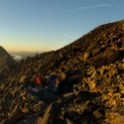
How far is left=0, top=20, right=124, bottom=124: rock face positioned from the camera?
707 inches

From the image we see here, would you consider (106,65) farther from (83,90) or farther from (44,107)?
(44,107)

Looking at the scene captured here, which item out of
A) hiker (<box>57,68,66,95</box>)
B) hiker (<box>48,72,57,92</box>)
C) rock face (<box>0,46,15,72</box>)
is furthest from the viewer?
rock face (<box>0,46,15,72</box>)

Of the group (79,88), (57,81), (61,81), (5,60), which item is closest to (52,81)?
(57,81)

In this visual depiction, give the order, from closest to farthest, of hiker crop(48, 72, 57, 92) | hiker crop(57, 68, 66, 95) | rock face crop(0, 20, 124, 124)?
rock face crop(0, 20, 124, 124) → hiker crop(57, 68, 66, 95) → hiker crop(48, 72, 57, 92)

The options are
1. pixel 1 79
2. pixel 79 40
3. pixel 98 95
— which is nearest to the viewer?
pixel 98 95

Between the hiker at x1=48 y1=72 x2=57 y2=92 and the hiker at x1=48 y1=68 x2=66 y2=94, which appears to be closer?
the hiker at x1=48 y1=68 x2=66 y2=94

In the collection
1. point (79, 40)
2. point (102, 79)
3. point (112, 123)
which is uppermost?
point (79, 40)

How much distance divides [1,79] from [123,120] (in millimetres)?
16116

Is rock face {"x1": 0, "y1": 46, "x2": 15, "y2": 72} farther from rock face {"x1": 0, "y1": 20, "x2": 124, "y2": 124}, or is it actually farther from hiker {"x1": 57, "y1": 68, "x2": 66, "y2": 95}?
hiker {"x1": 57, "y1": 68, "x2": 66, "y2": 95}

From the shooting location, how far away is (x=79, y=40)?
2680cm

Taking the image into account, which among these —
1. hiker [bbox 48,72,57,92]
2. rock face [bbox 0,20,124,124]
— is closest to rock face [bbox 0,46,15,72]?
rock face [bbox 0,20,124,124]

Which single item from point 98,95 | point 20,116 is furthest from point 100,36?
point 20,116

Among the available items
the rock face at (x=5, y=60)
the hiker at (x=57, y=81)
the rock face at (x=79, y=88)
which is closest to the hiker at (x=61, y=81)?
the hiker at (x=57, y=81)

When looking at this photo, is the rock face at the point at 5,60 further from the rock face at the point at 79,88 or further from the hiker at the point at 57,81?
the hiker at the point at 57,81
